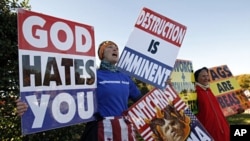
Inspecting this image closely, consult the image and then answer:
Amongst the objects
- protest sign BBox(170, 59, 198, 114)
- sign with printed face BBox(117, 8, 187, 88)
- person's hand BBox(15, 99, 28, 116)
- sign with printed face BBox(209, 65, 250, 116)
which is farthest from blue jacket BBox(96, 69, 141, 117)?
sign with printed face BBox(209, 65, 250, 116)

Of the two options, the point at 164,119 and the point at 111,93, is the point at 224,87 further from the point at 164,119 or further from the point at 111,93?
the point at 111,93

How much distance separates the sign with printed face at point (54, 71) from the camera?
2609mm

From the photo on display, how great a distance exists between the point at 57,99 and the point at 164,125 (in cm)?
139

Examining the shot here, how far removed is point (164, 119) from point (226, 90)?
2.37 meters

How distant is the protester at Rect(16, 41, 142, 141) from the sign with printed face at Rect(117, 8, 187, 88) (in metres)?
0.23

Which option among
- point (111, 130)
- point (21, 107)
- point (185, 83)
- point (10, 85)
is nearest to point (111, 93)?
point (111, 130)

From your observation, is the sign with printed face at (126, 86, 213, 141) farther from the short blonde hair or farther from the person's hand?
the person's hand

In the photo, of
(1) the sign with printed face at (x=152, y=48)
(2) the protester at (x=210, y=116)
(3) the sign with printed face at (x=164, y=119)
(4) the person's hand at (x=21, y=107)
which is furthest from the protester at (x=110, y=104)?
(2) the protester at (x=210, y=116)

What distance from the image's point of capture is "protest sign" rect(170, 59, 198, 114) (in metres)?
4.62

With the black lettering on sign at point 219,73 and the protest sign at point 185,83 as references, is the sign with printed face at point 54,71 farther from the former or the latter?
the black lettering on sign at point 219,73

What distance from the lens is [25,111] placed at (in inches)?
100

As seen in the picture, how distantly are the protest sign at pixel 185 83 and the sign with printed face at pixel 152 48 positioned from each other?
3.29 feet

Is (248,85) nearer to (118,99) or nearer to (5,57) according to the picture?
(5,57)

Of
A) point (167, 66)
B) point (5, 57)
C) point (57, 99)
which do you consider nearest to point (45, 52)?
point (57, 99)
